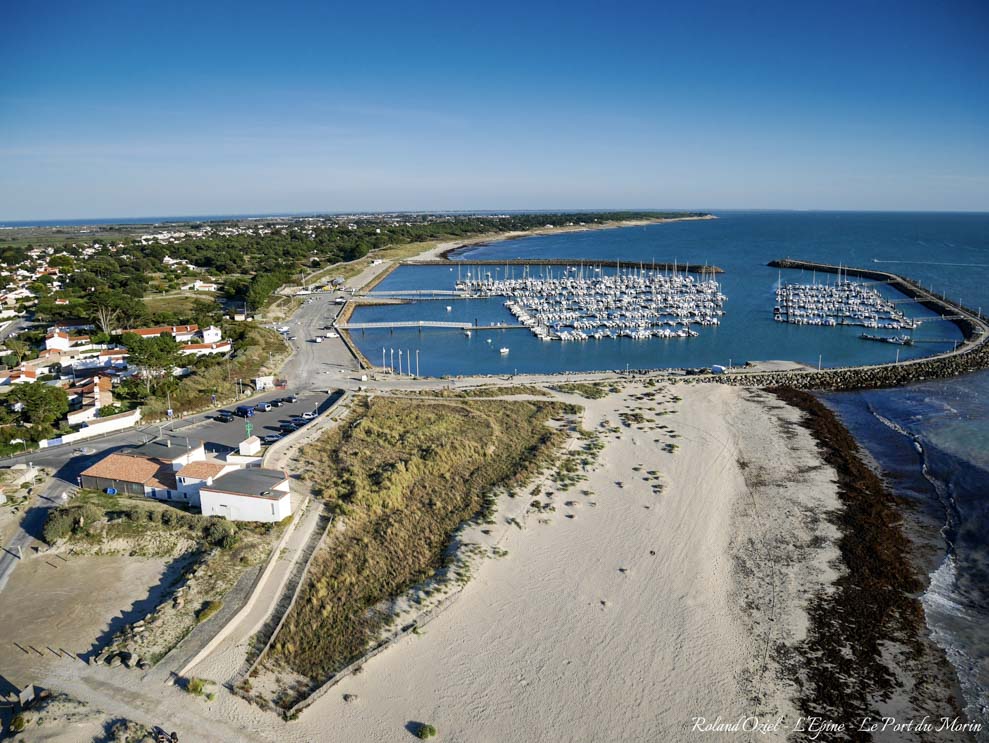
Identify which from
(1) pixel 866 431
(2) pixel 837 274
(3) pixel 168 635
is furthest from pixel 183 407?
(2) pixel 837 274

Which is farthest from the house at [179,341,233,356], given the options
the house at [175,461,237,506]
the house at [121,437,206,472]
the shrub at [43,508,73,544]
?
the shrub at [43,508,73,544]

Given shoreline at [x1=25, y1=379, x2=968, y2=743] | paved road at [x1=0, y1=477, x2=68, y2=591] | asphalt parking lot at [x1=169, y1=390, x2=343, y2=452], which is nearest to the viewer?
shoreline at [x1=25, y1=379, x2=968, y2=743]

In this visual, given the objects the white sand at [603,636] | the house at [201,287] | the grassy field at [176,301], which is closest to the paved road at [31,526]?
the white sand at [603,636]

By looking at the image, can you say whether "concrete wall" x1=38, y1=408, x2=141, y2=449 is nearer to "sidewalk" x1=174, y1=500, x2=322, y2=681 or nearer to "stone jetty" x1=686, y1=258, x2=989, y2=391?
"sidewalk" x1=174, y1=500, x2=322, y2=681

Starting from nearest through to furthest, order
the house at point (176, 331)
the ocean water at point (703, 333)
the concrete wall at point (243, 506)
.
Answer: the concrete wall at point (243, 506) → the house at point (176, 331) → the ocean water at point (703, 333)

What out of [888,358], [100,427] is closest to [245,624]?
[100,427]

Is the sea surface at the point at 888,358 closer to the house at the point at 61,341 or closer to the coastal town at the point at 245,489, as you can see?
the coastal town at the point at 245,489

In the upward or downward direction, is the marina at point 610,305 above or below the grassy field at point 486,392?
above
